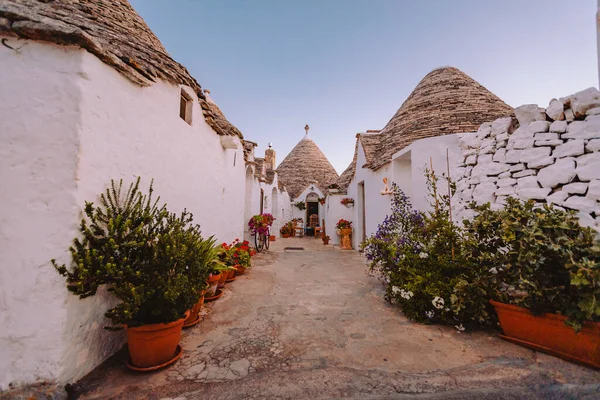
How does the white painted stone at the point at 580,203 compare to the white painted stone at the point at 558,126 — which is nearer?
the white painted stone at the point at 580,203

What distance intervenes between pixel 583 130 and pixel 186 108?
19.0 ft

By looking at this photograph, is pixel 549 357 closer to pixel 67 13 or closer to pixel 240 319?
pixel 240 319

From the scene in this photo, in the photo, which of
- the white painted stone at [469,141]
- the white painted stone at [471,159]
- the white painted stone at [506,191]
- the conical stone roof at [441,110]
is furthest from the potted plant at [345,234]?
the white painted stone at [506,191]

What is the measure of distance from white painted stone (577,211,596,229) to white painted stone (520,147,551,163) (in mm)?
867

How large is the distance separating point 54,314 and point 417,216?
5257 millimetres

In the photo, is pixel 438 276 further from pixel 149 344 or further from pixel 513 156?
pixel 149 344

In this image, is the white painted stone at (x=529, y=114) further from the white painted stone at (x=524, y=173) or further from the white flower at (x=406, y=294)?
the white flower at (x=406, y=294)

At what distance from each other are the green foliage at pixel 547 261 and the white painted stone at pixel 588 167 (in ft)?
1.78

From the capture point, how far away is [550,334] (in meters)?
2.64

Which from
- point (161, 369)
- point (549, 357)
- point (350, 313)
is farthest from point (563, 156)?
point (161, 369)

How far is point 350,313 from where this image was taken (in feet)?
12.5

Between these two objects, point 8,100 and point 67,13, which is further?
point 67,13

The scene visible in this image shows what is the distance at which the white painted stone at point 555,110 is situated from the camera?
3305mm

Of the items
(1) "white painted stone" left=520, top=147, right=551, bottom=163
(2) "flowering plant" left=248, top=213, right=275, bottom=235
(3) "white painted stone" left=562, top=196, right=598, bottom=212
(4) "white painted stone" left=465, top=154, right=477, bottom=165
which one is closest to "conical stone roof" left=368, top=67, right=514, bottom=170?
(4) "white painted stone" left=465, top=154, right=477, bottom=165
